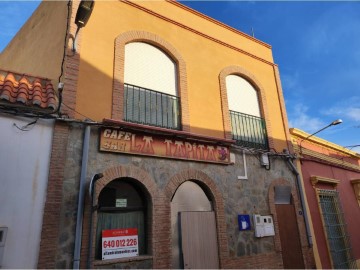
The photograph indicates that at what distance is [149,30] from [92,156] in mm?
3916

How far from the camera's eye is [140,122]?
6.76 meters

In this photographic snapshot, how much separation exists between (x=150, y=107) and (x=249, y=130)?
11.2 ft

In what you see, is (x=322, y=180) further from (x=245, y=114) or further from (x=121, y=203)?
(x=121, y=203)

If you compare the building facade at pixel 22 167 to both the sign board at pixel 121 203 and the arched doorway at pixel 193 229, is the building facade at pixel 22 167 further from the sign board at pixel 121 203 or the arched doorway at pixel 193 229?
the arched doorway at pixel 193 229

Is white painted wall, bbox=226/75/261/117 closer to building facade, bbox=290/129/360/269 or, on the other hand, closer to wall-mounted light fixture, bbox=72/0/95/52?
building facade, bbox=290/129/360/269

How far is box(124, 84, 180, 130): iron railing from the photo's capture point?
673 cm

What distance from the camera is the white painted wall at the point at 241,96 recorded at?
900 cm

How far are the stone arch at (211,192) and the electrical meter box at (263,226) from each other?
43.5 inches

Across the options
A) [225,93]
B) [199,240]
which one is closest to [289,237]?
[199,240]

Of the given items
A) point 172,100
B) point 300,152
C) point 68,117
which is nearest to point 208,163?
point 172,100

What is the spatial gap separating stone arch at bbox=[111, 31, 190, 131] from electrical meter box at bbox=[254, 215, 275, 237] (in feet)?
10.0

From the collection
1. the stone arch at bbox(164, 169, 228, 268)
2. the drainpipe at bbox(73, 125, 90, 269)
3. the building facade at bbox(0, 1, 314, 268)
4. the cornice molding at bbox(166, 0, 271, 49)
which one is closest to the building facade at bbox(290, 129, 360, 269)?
the building facade at bbox(0, 1, 314, 268)

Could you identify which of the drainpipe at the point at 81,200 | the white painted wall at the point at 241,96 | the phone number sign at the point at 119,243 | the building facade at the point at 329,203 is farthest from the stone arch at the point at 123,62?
the building facade at the point at 329,203

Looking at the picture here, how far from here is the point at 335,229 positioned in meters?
10.0
